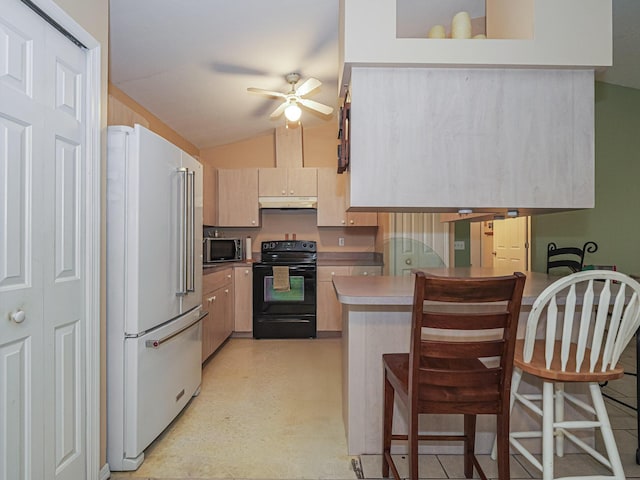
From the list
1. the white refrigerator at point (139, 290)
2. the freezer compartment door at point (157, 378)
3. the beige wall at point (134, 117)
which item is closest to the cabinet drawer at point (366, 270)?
the freezer compartment door at point (157, 378)

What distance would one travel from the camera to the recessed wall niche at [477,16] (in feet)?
7.02

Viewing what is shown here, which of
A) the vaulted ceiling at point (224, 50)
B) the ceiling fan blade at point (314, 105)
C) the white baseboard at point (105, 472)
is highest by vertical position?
the vaulted ceiling at point (224, 50)

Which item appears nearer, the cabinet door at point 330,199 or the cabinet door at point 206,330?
the cabinet door at point 206,330

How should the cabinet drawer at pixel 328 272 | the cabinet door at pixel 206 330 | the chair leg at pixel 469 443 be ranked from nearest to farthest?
the chair leg at pixel 469 443, the cabinet door at pixel 206 330, the cabinet drawer at pixel 328 272

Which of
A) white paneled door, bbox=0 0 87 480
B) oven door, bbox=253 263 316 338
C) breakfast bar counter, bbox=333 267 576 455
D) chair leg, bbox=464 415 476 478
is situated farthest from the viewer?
oven door, bbox=253 263 316 338

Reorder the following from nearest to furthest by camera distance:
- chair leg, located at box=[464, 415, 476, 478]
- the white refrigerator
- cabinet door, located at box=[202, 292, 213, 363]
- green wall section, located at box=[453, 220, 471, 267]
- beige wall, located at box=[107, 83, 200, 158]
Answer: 1. chair leg, located at box=[464, 415, 476, 478]
2. the white refrigerator
3. beige wall, located at box=[107, 83, 200, 158]
4. cabinet door, located at box=[202, 292, 213, 363]
5. green wall section, located at box=[453, 220, 471, 267]

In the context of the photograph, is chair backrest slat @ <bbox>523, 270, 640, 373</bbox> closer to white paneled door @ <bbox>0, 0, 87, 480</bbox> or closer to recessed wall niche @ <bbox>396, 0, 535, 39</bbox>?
recessed wall niche @ <bbox>396, 0, 535, 39</bbox>

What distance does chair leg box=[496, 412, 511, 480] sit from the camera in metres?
1.53

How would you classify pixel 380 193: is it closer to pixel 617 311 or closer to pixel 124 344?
pixel 617 311

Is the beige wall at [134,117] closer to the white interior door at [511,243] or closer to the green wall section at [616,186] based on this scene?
the white interior door at [511,243]

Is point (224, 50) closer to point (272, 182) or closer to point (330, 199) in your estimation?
point (272, 182)

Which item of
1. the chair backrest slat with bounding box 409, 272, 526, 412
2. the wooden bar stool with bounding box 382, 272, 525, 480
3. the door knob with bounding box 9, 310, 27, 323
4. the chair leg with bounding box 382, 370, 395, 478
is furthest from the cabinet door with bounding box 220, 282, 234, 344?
the chair backrest slat with bounding box 409, 272, 526, 412

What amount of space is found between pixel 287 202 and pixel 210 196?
0.92 m

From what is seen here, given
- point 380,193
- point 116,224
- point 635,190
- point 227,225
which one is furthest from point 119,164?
point 635,190
